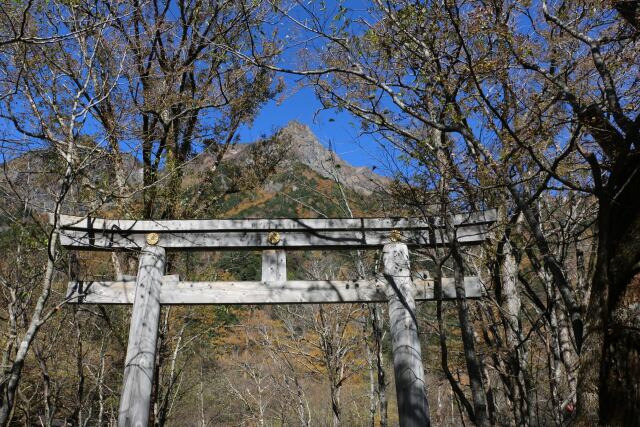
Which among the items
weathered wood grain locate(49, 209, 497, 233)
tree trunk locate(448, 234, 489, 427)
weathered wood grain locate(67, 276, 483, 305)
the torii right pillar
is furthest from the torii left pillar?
tree trunk locate(448, 234, 489, 427)

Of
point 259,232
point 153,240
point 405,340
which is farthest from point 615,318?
point 153,240

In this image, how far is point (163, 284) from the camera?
4.03 m

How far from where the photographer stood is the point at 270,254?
4.17 meters

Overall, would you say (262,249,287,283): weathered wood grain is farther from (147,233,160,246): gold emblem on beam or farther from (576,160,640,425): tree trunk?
(576,160,640,425): tree trunk

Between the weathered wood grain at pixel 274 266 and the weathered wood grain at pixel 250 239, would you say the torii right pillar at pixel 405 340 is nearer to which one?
the weathered wood grain at pixel 250 239

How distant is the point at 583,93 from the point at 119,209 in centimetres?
564

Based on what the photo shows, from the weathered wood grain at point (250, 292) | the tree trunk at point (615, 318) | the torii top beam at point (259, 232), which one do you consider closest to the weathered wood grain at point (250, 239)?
the torii top beam at point (259, 232)

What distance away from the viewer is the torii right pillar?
11.7ft

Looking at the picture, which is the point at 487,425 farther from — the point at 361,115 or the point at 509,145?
the point at 361,115

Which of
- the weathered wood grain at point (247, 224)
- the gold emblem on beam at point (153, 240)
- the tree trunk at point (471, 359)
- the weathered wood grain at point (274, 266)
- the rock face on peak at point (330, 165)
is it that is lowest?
the tree trunk at point (471, 359)

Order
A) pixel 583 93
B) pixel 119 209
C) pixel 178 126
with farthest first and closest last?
1. pixel 178 126
2. pixel 119 209
3. pixel 583 93

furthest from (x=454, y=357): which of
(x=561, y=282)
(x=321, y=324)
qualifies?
(x=561, y=282)

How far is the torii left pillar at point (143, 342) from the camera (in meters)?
3.46

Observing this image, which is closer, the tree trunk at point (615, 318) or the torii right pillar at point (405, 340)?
the tree trunk at point (615, 318)
